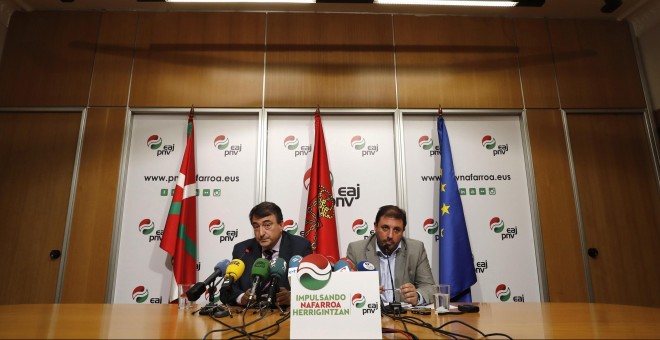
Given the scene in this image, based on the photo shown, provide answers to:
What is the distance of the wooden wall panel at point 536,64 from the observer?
3.64 m

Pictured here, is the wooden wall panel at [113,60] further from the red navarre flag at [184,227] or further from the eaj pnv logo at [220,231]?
the eaj pnv logo at [220,231]

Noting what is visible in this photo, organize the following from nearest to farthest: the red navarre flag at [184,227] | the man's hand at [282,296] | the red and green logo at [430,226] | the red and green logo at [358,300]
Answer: the red and green logo at [358,300] → the man's hand at [282,296] → the red navarre flag at [184,227] → the red and green logo at [430,226]

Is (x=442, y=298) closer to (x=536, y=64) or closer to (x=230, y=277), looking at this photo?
(x=230, y=277)

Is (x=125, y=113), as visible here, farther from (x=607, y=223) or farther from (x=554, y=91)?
(x=607, y=223)

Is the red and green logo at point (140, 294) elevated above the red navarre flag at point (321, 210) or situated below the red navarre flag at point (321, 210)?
below

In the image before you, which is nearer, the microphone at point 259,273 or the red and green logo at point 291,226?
the microphone at point 259,273

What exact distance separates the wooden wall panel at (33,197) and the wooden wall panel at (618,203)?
14.9 feet

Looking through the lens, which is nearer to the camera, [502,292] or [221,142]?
[502,292]

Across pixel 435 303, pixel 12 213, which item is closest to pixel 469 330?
pixel 435 303

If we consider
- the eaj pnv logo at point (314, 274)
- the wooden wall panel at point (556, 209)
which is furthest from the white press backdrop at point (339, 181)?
the eaj pnv logo at point (314, 274)

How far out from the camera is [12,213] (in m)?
3.26

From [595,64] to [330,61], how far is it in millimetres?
2588

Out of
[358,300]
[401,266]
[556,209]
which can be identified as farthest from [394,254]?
[556,209]

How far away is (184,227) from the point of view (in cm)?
312
